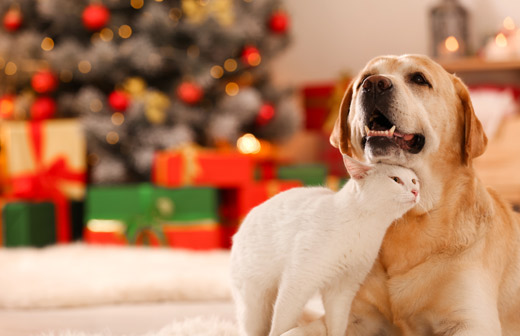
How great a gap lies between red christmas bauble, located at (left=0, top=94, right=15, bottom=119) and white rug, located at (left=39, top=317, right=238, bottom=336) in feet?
7.86

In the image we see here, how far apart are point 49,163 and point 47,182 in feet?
0.36

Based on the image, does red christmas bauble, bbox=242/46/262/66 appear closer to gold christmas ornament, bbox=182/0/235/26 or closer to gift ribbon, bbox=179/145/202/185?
gold christmas ornament, bbox=182/0/235/26

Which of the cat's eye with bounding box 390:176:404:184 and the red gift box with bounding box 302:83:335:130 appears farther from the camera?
the red gift box with bounding box 302:83:335:130

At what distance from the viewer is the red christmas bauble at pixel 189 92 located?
11.4 feet

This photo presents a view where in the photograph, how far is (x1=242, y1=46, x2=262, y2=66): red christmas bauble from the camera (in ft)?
12.1

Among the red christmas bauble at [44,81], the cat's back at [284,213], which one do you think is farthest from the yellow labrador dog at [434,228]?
the red christmas bauble at [44,81]

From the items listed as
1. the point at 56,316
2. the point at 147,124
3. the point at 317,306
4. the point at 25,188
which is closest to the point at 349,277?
the point at 317,306

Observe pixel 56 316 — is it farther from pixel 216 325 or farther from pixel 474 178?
pixel 474 178

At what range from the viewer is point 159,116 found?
341 centimetres

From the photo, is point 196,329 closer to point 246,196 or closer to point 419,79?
point 419,79

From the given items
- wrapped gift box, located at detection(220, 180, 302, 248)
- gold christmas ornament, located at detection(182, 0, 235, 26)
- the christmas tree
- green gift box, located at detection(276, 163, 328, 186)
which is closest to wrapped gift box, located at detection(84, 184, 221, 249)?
wrapped gift box, located at detection(220, 180, 302, 248)

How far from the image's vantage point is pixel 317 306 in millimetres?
1893

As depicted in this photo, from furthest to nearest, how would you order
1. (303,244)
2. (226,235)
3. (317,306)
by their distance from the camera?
(226,235)
(317,306)
(303,244)

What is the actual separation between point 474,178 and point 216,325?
2.38 ft
